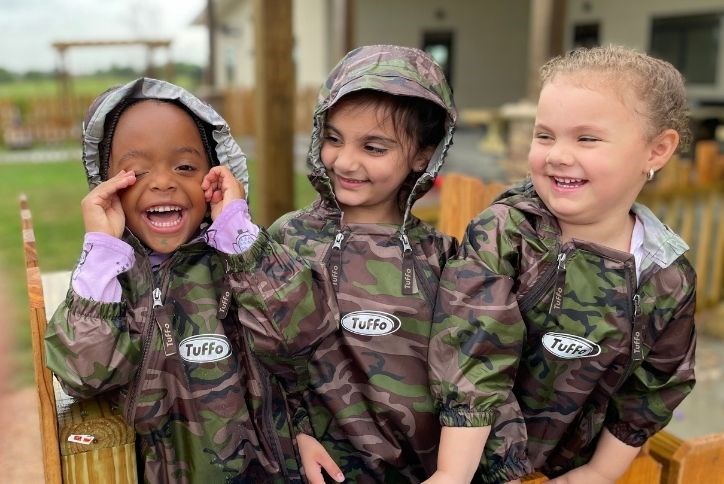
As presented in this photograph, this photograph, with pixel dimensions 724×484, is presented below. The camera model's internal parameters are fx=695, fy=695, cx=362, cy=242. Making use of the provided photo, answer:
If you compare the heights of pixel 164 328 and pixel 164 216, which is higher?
pixel 164 216

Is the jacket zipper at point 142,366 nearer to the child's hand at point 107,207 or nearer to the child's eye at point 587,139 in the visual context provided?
the child's hand at point 107,207

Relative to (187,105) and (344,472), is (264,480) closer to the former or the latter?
(344,472)

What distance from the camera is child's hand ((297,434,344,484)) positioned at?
169 centimetres

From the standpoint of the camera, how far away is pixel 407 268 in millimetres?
1746

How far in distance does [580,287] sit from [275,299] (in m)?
0.71

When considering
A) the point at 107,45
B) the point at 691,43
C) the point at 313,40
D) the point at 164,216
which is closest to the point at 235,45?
the point at 107,45

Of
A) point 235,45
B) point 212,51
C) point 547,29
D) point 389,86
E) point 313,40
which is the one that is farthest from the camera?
point 235,45

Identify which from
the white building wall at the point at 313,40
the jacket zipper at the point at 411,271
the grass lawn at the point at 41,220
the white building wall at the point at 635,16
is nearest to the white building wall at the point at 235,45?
the white building wall at the point at 313,40

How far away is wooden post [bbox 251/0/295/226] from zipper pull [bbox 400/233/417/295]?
8.44 feet

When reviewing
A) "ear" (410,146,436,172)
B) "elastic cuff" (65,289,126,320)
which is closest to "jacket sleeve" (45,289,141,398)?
"elastic cuff" (65,289,126,320)

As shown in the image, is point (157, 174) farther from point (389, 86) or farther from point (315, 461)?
point (315, 461)

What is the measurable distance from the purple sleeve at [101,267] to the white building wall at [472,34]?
16.1 m

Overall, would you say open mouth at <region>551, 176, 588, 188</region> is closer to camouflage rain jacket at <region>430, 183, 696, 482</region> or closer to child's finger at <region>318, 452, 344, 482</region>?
camouflage rain jacket at <region>430, 183, 696, 482</region>

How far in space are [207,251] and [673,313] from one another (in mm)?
1099
